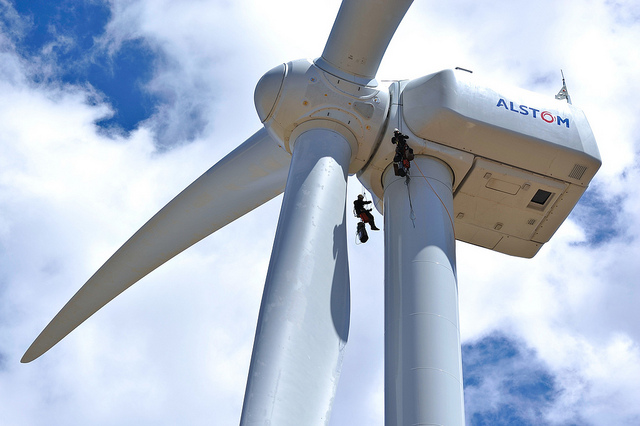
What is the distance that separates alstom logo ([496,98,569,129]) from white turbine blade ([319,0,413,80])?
2268 mm

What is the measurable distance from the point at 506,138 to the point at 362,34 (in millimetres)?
2982

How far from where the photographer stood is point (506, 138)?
1464cm

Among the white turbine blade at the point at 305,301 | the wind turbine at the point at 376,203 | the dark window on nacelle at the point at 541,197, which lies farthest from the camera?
the dark window on nacelle at the point at 541,197

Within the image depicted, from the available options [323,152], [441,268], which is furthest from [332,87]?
[441,268]

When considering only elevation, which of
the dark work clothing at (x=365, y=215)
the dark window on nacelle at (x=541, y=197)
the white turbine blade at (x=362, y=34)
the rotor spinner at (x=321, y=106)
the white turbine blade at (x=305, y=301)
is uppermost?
the white turbine blade at (x=362, y=34)

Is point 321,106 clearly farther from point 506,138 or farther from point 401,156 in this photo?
point 506,138

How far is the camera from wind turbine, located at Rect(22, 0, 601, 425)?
38.0 feet

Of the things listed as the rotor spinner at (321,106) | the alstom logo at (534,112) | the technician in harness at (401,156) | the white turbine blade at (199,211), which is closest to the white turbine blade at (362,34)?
the rotor spinner at (321,106)

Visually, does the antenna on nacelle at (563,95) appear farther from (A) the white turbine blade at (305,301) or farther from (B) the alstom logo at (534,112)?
(A) the white turbine blade at (305,301)

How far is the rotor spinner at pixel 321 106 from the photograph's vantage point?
48.0 feet

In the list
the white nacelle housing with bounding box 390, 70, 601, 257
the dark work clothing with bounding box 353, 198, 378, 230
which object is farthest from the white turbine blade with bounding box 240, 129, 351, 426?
the white nacelle housing with bounding box 390, 70, 601, 257

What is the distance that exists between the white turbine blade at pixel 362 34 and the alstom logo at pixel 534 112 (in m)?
2.27

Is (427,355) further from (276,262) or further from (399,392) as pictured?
(276,262)

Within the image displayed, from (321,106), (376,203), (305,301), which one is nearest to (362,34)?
(321,106)
